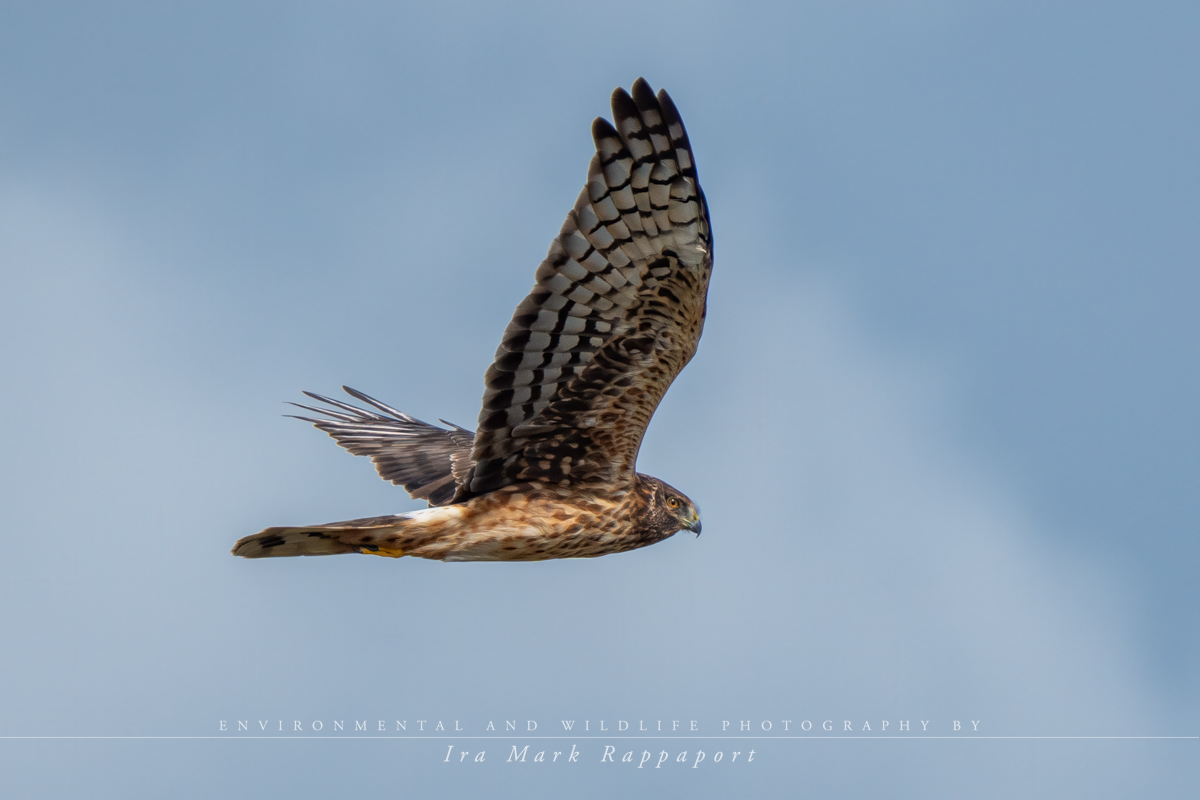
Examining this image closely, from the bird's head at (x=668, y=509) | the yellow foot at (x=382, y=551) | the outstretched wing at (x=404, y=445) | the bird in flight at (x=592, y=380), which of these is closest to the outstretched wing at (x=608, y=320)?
the bird in flight at (x=592, y=380)

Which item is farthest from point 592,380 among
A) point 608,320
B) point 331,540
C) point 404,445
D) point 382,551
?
point 404,445

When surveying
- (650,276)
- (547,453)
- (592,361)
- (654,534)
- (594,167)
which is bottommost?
(654,534)

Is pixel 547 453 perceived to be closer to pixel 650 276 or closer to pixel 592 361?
pixel 592 361

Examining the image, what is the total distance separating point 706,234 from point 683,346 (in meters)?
0.76

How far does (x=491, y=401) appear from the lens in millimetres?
7863

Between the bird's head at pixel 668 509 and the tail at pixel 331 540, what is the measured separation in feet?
5.58

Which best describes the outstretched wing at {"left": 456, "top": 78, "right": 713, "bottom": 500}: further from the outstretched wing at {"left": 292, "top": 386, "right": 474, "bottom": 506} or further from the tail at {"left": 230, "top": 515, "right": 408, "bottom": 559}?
the outstretched wing at {"left": 292, "top": 386, "right": 474, "bottom": 506}

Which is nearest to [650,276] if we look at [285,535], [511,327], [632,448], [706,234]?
[706,234]

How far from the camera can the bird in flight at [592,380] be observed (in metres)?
7.07

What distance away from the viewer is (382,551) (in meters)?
8.10

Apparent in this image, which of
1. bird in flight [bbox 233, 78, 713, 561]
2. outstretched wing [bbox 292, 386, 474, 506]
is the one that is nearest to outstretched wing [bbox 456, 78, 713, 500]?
bird in flight [bbox 233, 78, 713, 561]

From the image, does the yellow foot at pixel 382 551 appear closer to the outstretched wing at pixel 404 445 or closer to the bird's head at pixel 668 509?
the outstretched wing at pixel 404 445

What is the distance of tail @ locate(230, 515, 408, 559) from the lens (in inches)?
300

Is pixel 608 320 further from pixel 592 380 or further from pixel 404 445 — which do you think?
pixel 404 445
